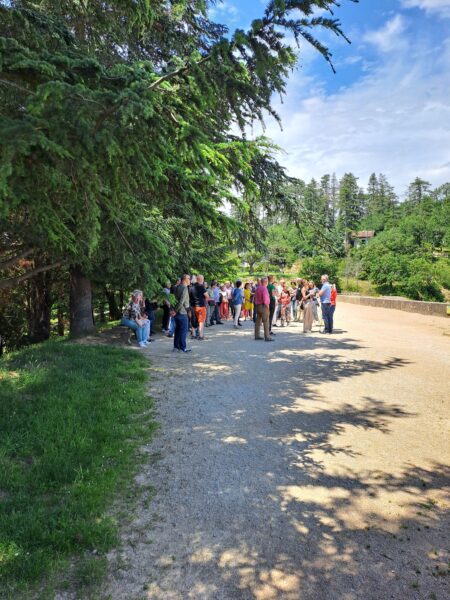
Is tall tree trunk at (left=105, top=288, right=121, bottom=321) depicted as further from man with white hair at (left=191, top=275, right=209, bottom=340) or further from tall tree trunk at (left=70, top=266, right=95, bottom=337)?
man with white hair at (left=191, top=275, right=209, bottom=340)

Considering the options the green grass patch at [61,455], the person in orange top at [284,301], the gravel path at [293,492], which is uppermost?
the person in orange top at [284,301]

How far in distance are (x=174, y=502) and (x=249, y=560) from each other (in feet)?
3.11

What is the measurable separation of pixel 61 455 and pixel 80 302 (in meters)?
9.29

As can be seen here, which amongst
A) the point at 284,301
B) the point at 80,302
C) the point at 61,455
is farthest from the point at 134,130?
the point at 284,301

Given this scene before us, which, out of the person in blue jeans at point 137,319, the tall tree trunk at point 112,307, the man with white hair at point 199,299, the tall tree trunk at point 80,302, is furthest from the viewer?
the tall tree trunk at point 112,307

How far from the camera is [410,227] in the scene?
63781 millimetres

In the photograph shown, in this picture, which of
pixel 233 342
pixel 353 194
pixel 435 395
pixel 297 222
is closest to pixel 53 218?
pixel 435 395

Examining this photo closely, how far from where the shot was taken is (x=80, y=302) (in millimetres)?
12852

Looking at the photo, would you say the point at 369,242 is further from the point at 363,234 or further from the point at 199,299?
the point at 199,299

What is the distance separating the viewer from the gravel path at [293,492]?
8.93 ft

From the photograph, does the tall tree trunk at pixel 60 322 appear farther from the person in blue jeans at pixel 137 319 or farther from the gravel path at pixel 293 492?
the gravel path at pixel 293 492

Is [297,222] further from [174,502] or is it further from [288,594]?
[288,594]

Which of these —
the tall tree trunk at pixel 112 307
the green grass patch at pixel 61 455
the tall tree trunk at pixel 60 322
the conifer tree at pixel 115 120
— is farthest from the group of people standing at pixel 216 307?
the tall tree trunk at pixel 60 322

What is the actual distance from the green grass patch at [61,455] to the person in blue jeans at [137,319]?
333cm
